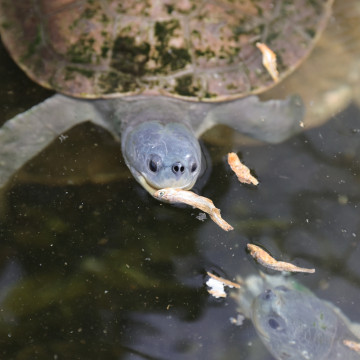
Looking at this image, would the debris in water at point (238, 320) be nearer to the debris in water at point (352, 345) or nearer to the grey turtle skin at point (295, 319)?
the grey turtle skin at point (295, 319)

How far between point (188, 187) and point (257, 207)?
0.36 m

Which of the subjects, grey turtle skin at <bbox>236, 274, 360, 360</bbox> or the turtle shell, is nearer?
grey turtle skin at <bbox>236, 274, 360, 360</bbox>

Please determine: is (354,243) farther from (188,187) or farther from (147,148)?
(147,148)

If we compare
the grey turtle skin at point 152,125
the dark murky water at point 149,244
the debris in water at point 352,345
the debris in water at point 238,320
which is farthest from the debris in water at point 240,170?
the debris in water at point 352,345

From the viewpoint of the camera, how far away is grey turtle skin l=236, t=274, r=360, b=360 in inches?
85.6

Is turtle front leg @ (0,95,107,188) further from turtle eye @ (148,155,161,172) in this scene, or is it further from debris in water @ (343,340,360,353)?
debris in water @ (343,340,360,353)

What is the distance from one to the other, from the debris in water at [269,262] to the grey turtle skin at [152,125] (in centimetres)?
42

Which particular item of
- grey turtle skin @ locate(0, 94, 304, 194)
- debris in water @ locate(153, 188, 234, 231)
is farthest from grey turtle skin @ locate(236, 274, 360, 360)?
grey turtle skin @ locate(0, 94, 304, 194)

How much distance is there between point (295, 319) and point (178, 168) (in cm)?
85

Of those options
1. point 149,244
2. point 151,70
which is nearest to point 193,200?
point 149,244

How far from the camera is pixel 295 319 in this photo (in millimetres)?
2225

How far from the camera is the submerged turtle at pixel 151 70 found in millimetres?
2398

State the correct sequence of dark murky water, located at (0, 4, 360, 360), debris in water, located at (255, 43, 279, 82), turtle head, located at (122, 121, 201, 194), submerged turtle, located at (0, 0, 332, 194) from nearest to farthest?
dark murky water, located at (0, 4, 360, 360), turtle head, located at (122, 121, 201, 194), submerged turtle, located at (0, 0, 332, 194), debris in water, located at (255, 43, 279, 82)

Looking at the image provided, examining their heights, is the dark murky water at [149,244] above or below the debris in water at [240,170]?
below
